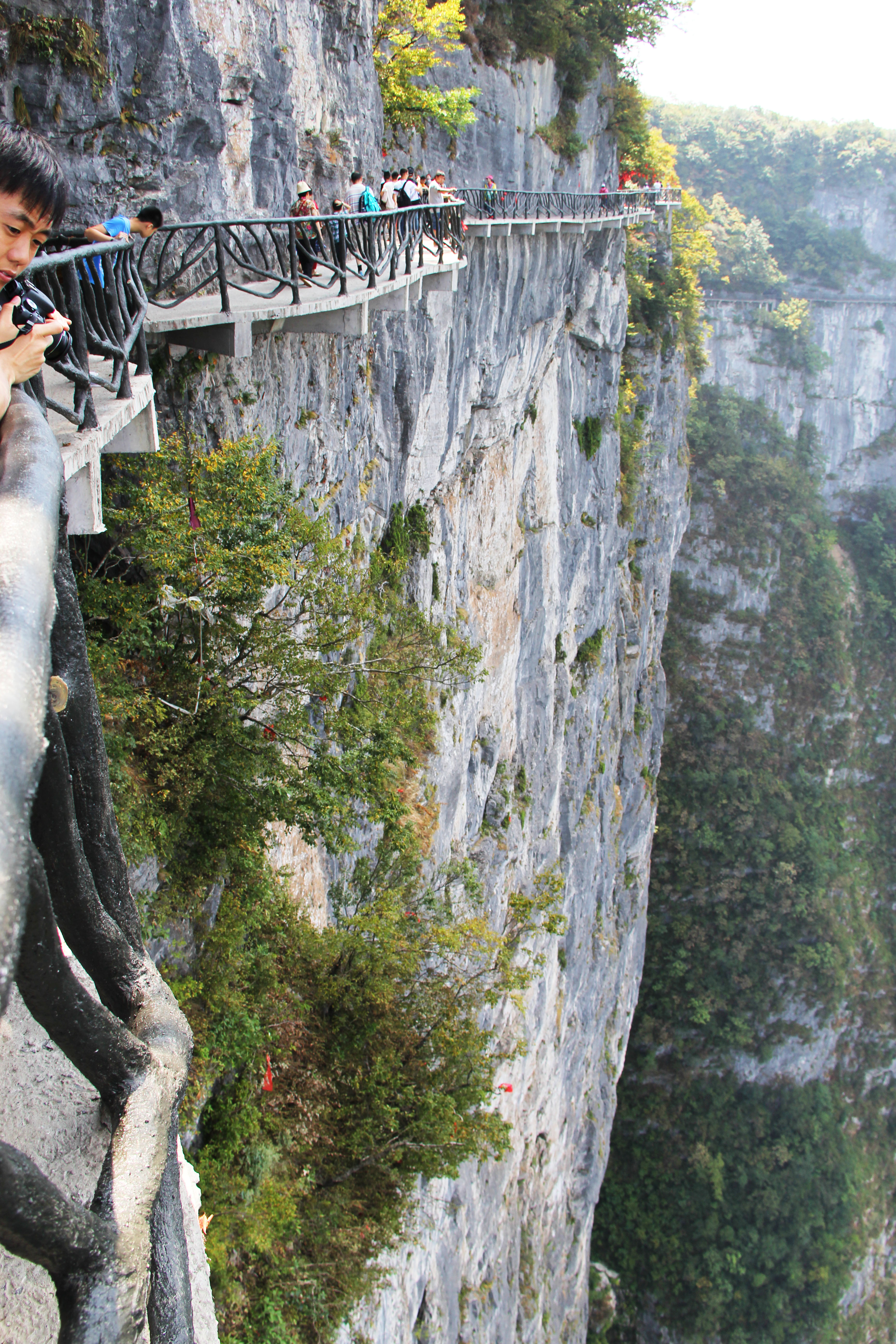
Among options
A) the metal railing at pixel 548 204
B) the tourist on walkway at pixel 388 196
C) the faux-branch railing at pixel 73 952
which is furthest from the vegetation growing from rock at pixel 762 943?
the faux-branch railing at pixel 73 952

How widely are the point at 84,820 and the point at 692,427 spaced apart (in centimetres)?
5829

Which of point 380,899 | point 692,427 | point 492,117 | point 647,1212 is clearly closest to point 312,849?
point 380,899

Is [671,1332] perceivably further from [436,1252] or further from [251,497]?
[251,497]

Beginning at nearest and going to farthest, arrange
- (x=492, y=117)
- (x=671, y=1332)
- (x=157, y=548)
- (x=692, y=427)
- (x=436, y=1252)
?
(x=157, y=548) → (x=436, y=1252) → (x=492, y=117) → (x=671, y=1332) → (x=692, y=427)

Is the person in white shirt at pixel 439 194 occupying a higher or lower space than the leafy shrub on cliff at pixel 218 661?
higher

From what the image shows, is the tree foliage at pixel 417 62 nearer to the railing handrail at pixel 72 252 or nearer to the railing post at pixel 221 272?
the railing post at pixel 221 272

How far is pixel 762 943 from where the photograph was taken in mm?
43625

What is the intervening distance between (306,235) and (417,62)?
23.9 feet

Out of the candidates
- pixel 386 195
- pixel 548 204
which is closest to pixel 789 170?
pixel 548 204

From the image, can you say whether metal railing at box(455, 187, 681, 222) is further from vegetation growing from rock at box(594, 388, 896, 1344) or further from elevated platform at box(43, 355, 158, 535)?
vegetation growing from rock at box(594, 388, 896, 1344)

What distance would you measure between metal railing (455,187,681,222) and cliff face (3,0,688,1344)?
0.76 meters

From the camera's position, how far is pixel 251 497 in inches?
263

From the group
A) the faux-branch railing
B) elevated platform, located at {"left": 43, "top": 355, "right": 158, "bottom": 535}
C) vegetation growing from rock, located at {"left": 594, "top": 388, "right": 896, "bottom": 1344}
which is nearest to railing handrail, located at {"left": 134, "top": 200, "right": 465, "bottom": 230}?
elevated platform, located at {"left": 43, "top": 355, "right": 158, "bottom": 535}

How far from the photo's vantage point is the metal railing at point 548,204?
17000 mm
